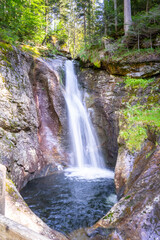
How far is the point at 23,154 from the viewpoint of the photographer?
6.36 meters

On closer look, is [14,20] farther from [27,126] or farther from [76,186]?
[76,186]

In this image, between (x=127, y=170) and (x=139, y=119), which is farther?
(x=139, y=119)

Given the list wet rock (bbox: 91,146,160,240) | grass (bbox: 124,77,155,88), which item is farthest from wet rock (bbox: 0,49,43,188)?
grass (bbox: 124,77,155,88)

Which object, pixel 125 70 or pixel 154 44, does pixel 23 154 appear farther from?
pixel 154 44

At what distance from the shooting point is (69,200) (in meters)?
5.22

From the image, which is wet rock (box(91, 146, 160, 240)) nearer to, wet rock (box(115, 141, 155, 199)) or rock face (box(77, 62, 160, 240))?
rock face (box(77, 62, 160, 240))

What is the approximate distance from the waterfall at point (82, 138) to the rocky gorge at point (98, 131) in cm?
48

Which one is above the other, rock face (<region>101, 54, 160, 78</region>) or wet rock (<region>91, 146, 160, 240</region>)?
rock face (<region>101, 54, 160, 78</region>)

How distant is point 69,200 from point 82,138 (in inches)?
198

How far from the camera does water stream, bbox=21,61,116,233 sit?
4293mm

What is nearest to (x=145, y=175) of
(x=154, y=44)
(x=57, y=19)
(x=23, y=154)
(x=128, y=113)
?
(x=128, y=113)

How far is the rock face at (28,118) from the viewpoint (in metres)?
5.75

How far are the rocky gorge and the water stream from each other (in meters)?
0.51

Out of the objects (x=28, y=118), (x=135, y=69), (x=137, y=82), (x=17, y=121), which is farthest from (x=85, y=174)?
(x=135, y=69)
